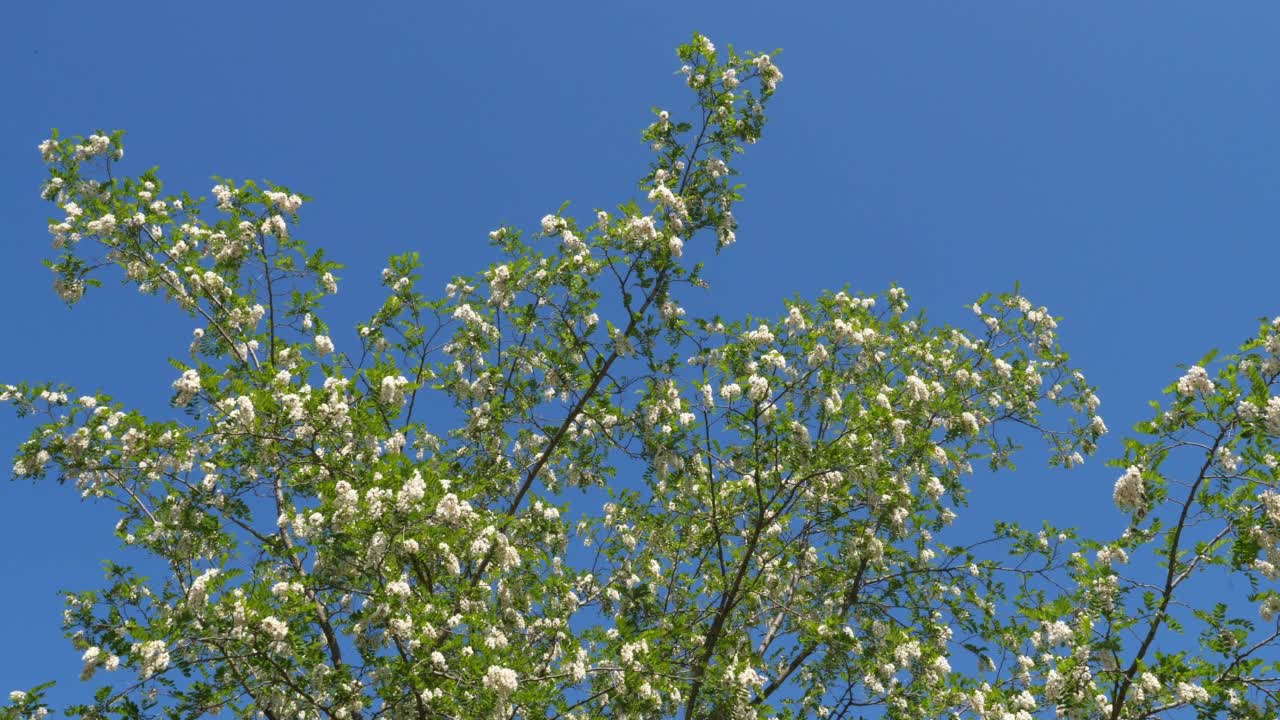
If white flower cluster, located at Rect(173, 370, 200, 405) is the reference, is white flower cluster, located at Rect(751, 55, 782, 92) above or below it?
above

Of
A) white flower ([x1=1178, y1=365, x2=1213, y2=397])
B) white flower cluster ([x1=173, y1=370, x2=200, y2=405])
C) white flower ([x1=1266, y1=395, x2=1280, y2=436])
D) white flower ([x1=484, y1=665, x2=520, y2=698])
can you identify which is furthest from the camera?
white flower cluster ([x1=173, y1=370, x2=200, y2=405])

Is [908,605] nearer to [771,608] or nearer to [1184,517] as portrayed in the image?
[771,608]

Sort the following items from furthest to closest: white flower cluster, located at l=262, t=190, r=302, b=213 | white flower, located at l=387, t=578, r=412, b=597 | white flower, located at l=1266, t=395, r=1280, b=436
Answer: white flower cluster, located at l=262, t=190, r=302, b=213 → white flower, located at l=387, t=578, r=412, b=597 → white flower, located at l=1266, t=395, r=1280, b=436

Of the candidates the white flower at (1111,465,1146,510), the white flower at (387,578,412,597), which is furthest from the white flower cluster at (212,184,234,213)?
the white flower at (1111,465,1146,510)

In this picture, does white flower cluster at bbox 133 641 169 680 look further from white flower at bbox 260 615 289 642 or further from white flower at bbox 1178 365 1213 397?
white flower at bbox 1178 365 1213 397

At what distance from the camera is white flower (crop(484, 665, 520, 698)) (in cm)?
805

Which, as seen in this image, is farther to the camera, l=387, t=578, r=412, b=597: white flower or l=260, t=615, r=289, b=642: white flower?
l=387, t=578, r=412, b=597: white flower

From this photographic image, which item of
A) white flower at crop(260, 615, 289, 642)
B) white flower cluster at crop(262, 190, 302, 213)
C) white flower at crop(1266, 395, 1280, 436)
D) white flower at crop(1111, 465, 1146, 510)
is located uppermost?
white flower cluster at crop(262, 190, 302, 213)

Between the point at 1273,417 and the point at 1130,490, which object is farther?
the point at 1130,490

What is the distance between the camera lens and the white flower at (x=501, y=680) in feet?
26.4

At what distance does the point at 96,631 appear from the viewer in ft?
31.9

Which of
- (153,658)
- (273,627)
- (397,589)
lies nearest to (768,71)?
(397,589)

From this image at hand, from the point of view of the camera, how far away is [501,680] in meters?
8.06

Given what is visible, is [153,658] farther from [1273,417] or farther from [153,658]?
[1273,417]
